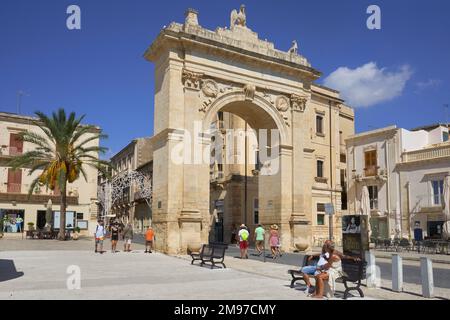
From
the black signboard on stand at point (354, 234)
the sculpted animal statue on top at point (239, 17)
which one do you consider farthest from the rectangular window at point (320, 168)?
the black signboard on stand at point (354, 234)

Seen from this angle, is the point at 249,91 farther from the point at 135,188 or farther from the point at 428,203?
the point at 135,188

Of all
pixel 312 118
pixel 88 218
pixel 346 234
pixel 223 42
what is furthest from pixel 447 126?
pixel 88 218

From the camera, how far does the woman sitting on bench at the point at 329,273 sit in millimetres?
9414

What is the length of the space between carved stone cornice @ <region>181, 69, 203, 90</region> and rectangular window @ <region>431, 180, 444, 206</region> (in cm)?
1979

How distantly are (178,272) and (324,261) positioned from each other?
17.6ft

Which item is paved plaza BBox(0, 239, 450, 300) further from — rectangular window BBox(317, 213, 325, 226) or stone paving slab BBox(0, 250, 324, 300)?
rectangular window BBox(317, 213, 325, 226)

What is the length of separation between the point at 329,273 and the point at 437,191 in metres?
26.1

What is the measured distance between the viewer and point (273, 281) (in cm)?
1197

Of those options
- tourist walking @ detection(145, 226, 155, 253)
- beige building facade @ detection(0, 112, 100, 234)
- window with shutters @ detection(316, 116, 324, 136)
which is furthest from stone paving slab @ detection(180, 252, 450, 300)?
beige building facade @ detection(0, 112, 100, 234)

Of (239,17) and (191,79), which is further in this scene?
(239,17)

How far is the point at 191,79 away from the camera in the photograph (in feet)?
71.9

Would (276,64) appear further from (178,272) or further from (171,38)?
(178,272)

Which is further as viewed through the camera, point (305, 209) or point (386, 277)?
point (305, 209)

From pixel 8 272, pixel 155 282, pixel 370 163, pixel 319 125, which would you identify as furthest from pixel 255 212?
pixel 155 282
